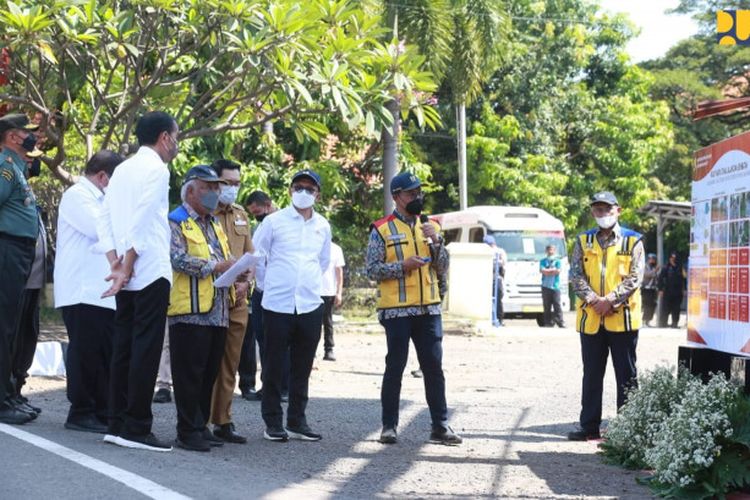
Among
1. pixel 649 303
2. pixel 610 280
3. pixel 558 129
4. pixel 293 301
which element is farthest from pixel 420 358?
pixel 558 129

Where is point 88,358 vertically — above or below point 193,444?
above

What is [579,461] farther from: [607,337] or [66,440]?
[66,440]

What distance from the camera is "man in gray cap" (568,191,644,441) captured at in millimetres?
9352

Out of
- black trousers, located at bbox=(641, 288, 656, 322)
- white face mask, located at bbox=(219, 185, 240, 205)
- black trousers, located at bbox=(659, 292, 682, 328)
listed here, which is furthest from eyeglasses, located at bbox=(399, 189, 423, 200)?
black trousers, located at bbox=(641, 288, 656, 322)

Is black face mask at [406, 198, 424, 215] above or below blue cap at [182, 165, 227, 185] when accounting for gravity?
below

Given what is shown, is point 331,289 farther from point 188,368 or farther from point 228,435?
point 188,368

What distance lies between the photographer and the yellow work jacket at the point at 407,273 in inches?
348

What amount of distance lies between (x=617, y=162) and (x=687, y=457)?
111ft

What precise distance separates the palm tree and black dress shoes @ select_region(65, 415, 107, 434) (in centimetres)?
1426

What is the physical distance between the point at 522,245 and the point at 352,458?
22.0 metres

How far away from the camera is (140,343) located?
7.58m

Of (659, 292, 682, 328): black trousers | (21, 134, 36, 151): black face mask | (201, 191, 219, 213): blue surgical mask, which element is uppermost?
(21, 134, 36, 151): black face mask

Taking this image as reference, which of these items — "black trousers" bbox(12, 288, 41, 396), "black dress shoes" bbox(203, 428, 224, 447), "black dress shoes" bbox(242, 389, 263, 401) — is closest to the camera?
"black dress shoes" bbox(203, 428, 224, 447)

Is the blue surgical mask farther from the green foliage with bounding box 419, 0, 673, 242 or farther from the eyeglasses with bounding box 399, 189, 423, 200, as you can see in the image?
the green foliage with bounding box 419, 0, 673, 242
